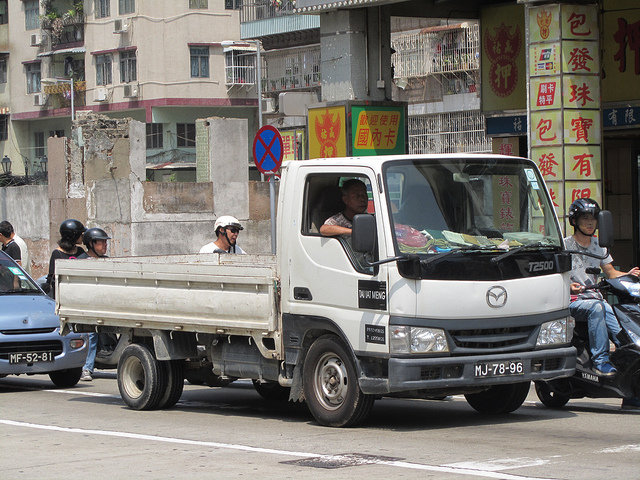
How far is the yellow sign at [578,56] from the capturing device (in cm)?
1369

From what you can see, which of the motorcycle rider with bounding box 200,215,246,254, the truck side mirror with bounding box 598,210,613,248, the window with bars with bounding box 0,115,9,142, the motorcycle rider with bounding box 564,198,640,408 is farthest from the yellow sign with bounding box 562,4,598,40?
the window with bars with bounding box 0,115,9,142

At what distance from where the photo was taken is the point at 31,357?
40.4ft

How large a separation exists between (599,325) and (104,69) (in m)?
49.2

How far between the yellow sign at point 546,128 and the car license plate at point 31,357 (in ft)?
21.7

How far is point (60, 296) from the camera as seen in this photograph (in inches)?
445

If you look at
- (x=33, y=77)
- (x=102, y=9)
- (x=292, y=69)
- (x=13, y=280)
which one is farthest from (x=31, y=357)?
(x=33, y=77)

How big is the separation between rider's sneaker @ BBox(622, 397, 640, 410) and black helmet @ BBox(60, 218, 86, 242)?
25.3ft

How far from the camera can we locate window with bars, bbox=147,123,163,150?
54.3 metres

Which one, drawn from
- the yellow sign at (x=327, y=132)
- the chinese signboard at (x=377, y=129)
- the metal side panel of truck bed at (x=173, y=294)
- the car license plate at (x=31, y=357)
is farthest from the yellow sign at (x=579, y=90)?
the car license plate at (x=31, y=357)

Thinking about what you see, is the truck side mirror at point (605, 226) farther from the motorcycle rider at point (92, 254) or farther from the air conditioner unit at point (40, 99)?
the air conditioner unit at point (40, 99)

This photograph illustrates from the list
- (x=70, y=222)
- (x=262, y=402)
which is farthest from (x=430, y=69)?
(x=262, y=402)

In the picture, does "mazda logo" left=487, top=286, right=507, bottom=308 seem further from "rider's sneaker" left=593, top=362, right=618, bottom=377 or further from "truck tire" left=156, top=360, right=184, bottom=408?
"truck tire" left=156, top=360, right=184, bottom=408

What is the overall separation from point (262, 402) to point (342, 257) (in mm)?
3076

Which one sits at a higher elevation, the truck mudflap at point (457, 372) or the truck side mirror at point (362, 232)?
the truck side mirror at point (362, 232)
